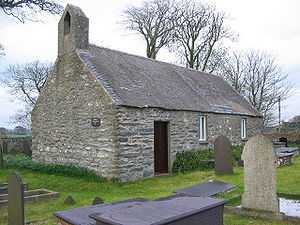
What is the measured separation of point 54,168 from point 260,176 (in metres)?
11.1

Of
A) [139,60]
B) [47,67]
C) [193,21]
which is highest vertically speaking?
[193,21]

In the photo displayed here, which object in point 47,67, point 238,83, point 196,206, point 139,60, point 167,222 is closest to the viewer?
point 167,222

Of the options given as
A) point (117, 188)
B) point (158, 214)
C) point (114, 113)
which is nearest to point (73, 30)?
point (114, 113)

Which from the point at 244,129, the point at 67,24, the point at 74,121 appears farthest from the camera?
the point at 244,129

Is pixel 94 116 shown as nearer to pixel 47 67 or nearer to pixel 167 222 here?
pixel 167 222

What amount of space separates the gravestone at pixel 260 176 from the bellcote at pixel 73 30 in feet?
34.5

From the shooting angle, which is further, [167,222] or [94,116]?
[94,116]

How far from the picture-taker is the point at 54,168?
16.6 meters

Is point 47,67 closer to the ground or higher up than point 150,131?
higher up

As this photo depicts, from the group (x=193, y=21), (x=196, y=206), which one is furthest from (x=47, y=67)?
(x=196, y=206)

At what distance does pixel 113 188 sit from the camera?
Answer: 12984mm

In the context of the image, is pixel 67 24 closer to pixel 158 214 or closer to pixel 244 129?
pixel 244 129

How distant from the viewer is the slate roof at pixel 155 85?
15.2 metres

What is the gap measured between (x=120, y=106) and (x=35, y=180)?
196 inches
